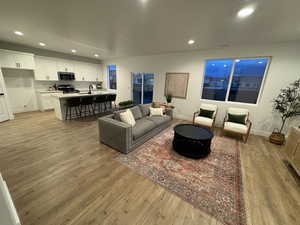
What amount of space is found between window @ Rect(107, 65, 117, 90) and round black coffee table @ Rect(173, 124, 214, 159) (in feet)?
20.0

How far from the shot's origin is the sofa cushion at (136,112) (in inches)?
140

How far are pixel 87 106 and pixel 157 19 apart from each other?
441cm

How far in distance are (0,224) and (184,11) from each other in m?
3.12

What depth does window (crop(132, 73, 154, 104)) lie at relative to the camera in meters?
6.12

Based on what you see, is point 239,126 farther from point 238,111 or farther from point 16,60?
point 16,60

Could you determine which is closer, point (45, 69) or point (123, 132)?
point (123, 132)

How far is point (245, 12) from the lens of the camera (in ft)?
6.64

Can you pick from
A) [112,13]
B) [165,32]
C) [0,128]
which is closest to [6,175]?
[0,128]

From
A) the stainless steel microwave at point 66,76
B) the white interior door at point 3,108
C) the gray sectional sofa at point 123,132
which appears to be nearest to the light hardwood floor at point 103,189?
the gray sectional sofa at point 123,132

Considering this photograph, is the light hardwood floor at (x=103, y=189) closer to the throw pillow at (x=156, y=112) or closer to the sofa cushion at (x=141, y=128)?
the sofa cushion at (x=141, y=128)

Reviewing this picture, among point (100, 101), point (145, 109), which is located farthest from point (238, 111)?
point (100, 101)

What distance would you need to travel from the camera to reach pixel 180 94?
16.9 ft

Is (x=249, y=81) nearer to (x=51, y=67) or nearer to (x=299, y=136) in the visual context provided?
(x=299, y=136)

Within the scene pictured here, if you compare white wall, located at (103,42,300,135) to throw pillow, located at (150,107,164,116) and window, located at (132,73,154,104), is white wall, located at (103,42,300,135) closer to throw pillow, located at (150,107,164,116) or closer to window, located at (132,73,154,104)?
window, located at (132,73,154,104)
